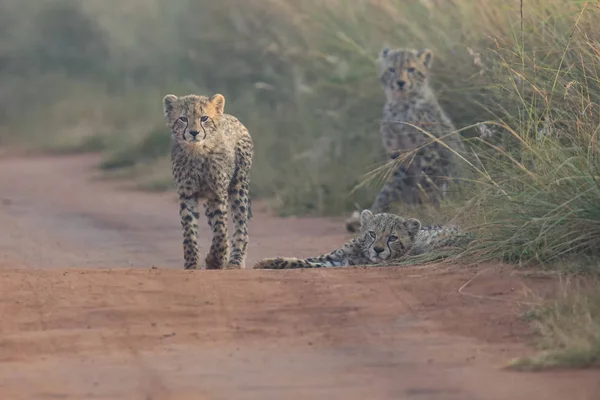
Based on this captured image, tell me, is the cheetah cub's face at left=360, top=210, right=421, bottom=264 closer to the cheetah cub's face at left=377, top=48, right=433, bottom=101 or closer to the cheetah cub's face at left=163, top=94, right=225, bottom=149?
the cheetah cub's face at left=163, top=94, right=225, bottom=149

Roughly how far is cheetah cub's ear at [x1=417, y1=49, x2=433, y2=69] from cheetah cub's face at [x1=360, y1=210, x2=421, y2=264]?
10.1 feet

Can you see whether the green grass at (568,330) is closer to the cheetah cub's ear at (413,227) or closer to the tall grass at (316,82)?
the tall grass at (316,82)

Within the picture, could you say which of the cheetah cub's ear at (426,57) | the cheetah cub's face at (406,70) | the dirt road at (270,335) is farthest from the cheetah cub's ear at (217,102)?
the cheetah cub's ear at (426,57)

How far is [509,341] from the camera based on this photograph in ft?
17.9

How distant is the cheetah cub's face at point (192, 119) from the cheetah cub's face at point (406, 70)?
2715 mm

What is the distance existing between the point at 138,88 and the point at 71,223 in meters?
7.33

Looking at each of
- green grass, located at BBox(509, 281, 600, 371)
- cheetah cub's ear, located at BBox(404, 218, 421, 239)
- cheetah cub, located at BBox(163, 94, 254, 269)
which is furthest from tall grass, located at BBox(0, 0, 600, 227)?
cheetah cub, located at BBox(163, 94, 254, 269)

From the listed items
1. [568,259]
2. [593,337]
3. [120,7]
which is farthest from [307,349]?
[120,7]

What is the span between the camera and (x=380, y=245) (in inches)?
312

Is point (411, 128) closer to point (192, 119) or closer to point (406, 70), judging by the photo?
point (406, 70)

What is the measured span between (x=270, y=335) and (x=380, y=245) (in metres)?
2.35

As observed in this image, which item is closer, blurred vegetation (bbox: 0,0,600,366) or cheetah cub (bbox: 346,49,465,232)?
blurred vegetation (bbox: 0,0,600,366)

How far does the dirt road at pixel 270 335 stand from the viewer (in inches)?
190

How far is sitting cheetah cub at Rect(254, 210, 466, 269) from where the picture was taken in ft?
25.8
